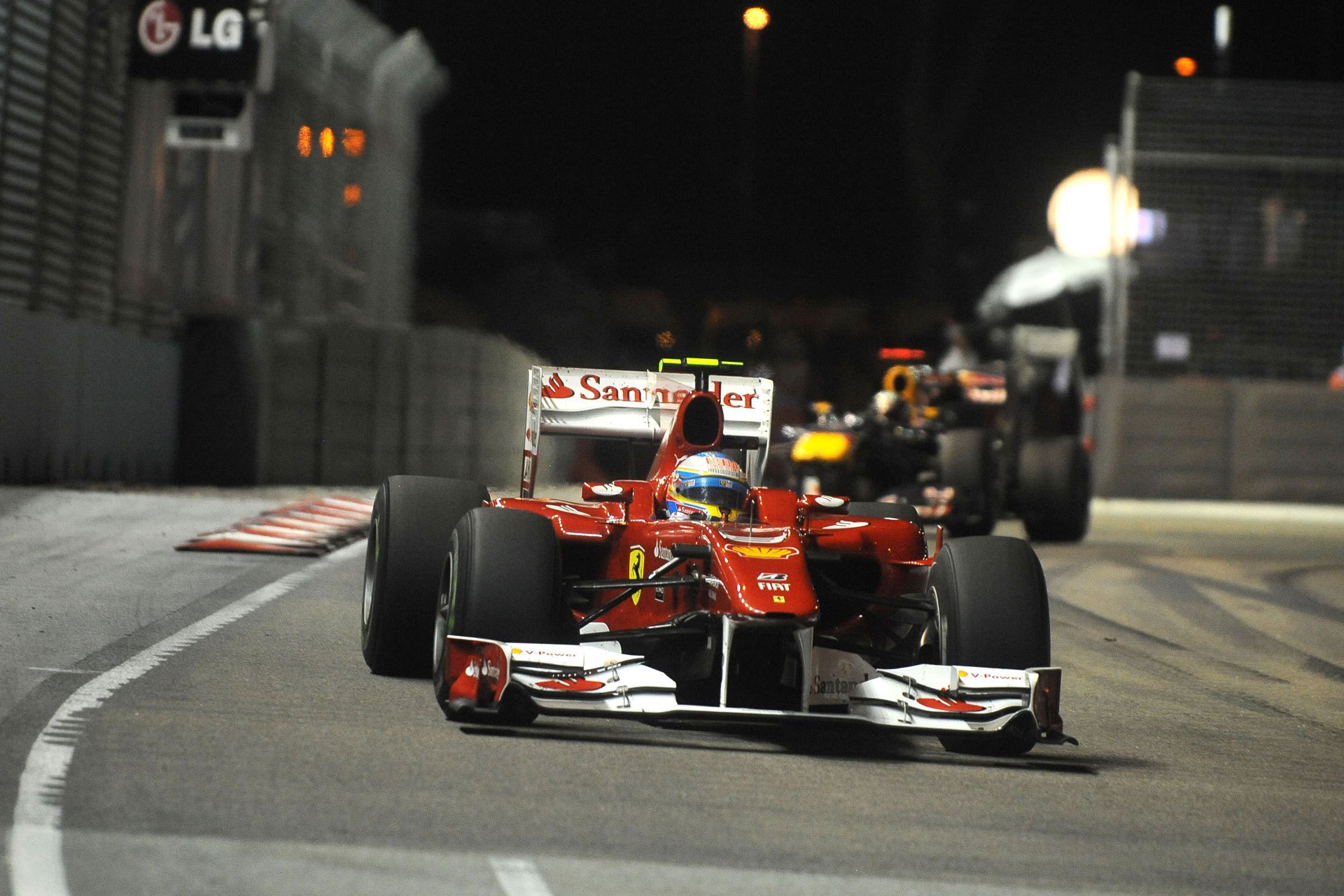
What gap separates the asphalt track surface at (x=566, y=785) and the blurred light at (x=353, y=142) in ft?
84.5

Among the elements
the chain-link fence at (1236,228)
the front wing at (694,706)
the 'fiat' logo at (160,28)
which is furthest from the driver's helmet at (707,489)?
the chain-link fence at (1236,228)

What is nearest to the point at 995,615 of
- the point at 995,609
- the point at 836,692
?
the point at 995,609

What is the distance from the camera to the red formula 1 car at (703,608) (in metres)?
6.51

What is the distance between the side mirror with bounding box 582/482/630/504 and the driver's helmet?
25 cm

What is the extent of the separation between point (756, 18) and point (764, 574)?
62.5 ft

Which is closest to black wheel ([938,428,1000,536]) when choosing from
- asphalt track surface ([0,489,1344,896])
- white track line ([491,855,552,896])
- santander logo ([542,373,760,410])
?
asphalt track surface ([0,489,1344,896])

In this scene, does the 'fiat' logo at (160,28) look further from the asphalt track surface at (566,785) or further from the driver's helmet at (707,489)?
the driver's helmet at (707,489)

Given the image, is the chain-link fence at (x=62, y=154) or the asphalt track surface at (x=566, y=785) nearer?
the asphalt track surface at (x=566, y=785)

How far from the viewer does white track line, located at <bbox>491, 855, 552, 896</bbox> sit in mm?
4602

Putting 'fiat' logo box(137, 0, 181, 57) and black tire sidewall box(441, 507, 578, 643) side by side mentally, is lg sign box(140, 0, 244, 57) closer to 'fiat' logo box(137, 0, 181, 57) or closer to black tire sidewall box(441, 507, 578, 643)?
'fiat' logo box(137, 0, 181, 57)

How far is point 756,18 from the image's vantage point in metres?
24.7

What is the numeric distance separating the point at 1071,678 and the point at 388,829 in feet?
15.9

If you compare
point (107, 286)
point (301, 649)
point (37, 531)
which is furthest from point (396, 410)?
point (301, 649)

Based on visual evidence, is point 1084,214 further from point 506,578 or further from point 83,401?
point 506,578
